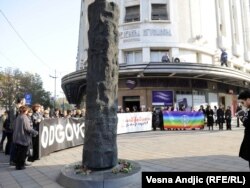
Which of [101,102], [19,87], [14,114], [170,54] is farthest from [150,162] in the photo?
[19,87]

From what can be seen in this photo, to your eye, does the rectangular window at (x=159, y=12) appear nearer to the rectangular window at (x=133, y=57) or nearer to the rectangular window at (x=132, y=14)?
the rectangular window at (x=132, y=14)

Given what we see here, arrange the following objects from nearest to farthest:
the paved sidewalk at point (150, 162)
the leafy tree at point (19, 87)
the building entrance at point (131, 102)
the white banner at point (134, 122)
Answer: the paved sidewalk at point (150, 162)
the white banner at point (134, 122)
the building entrance at point (131, 102)
the leafy tree at point (19, 87)

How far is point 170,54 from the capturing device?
1088 inches

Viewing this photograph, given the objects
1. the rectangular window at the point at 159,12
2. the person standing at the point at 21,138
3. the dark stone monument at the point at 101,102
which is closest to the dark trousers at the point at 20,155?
the person standing at the point at 21,138

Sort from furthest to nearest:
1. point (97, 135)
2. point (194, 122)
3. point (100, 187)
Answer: point (194, 122) → point (97, 135) → point (100, 187)

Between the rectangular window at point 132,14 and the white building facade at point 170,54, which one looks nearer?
the white building facade at point 170,54

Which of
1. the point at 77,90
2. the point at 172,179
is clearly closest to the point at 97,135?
the point at 172,179

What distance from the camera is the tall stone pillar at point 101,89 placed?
6.52m

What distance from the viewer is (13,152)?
824cm


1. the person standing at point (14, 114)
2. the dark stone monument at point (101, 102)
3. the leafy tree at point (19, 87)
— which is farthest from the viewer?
the leafy tree at point (19, 87)

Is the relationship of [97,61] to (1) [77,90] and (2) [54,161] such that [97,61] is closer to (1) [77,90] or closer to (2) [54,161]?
(2) [54,161]

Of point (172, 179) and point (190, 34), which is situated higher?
point (190, 34)

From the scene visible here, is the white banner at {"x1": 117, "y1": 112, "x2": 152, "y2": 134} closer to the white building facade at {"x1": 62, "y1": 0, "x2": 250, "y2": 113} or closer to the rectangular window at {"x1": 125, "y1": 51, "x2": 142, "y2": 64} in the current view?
the white building facade at {"x1": 62, "y1": 0, "x2": 250, "y2": 113}

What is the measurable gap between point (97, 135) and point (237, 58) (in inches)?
1336
